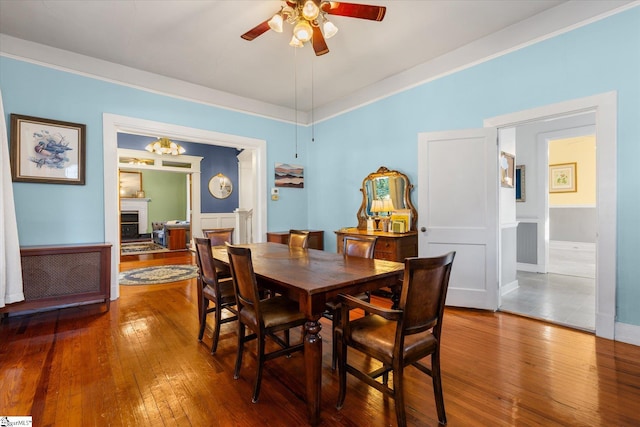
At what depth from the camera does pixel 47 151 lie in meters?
3.38

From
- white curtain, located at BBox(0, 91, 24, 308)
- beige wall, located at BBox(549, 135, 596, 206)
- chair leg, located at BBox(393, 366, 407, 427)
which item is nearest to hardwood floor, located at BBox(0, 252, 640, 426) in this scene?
chair leg, located at BBox(393, 366, 407, 427)

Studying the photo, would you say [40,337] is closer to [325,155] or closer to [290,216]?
[290,216]

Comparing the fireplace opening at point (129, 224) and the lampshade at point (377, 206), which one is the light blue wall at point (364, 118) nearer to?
the lampshade at point (377, 206)

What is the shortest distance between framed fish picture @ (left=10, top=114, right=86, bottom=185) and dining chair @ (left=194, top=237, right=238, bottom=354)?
2.23m

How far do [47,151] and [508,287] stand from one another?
19.7 feet

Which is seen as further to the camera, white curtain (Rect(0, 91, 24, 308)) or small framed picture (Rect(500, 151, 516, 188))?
small framed picture (Rect(500, 151, 516, 188))

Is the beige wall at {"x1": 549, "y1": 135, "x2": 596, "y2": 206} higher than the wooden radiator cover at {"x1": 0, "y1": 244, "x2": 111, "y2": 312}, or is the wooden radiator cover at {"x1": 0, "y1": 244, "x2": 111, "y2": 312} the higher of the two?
the beige wall at {"x1": 549, "y1": 135, "x2": 596, "y2": 206}

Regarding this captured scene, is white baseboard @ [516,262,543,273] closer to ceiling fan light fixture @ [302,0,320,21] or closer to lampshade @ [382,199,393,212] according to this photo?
lampshade @ [382,199,393,212]

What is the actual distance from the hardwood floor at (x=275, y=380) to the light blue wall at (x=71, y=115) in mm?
1105

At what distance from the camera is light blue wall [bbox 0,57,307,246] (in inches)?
128

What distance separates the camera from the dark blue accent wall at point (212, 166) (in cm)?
809

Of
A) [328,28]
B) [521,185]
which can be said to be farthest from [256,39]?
[521,185]

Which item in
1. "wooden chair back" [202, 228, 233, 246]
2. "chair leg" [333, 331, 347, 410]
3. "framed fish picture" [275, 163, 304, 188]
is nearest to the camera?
"chair leg" [333, 331, 347, 410]

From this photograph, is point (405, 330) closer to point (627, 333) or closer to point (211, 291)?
point (211, 291)
